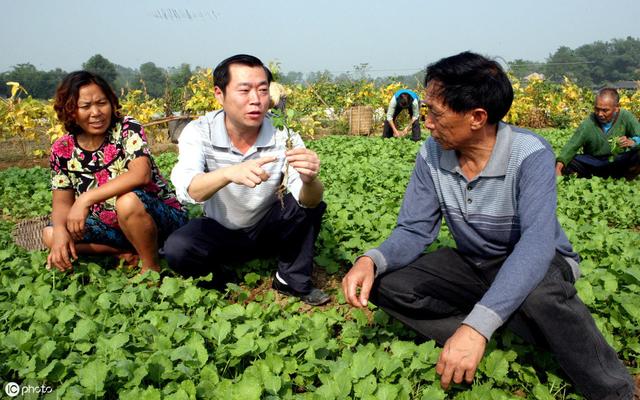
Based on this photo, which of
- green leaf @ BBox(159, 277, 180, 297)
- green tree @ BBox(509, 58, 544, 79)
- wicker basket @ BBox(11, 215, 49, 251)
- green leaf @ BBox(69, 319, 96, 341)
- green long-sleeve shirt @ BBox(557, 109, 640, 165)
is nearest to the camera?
green leaf @ BBox(69, 319, 96, 341)

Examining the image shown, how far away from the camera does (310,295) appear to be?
9.86ft

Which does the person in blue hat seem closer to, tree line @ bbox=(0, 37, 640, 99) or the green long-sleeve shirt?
the green long-sleeve shirt

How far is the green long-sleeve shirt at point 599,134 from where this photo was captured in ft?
19.2

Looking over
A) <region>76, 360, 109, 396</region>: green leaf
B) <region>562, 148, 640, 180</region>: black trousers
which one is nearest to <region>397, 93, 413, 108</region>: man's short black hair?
<region>562, 148, 640, 180</region>: black trousers

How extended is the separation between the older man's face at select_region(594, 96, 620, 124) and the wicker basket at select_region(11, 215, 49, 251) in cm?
598

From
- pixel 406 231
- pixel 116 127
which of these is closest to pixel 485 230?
pixel 406 231

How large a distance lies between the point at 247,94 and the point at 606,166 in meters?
5.15

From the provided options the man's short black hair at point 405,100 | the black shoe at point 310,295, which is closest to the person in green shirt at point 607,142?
the man's short black hair at point 405,100

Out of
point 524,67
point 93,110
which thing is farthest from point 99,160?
point 524,67

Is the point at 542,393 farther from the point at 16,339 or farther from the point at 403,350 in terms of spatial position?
the point at 16,339

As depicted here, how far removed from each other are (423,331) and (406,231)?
45cm

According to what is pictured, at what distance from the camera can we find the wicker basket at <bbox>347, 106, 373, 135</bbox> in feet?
44.9

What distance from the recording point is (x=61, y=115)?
2.98 m

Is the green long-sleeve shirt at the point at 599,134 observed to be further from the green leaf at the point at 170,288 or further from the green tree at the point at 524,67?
the green tree at the point at 524,67
